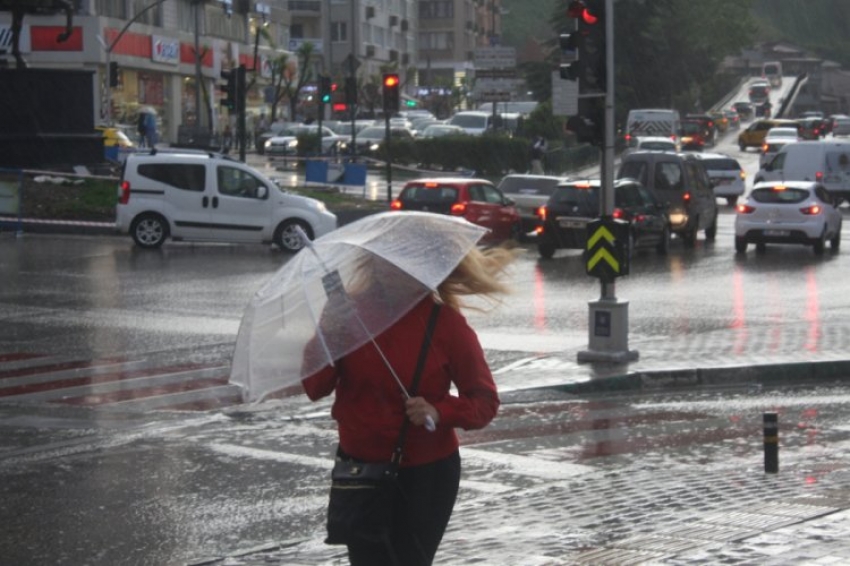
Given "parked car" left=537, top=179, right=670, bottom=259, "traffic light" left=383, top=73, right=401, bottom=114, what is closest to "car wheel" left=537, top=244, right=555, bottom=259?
"parked car" left=537, top=179, right=670, bottom=259

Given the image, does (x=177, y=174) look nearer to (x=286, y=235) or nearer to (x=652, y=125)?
(x=286, y=235)

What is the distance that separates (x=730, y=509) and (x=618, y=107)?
84051mm

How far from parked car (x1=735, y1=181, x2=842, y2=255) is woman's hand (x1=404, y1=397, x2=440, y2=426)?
87.2 feet

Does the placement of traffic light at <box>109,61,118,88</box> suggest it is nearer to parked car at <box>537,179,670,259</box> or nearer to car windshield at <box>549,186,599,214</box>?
parked car at <box>537,179,670,259</box>

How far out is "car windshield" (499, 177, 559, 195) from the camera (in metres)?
35.4

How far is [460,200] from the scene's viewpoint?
31.8 meters

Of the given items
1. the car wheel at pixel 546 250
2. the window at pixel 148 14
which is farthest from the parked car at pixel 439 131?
the car wheel at pixel 546 250

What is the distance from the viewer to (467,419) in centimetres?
519

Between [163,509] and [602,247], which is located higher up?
[602,247]

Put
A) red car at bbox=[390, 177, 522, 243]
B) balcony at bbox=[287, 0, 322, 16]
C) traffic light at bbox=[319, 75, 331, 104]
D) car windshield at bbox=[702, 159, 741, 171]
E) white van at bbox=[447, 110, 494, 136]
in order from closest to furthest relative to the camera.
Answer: red car at bbox=[390, 177, 522, 243] < car windshield at bbox=[702, 159, 741, 171] < traffic light at bbox=[319, 75, 331, 104] < white van at bbox=[447, 110, 494, 136] < balcony at bbox=[287, 0, 322, 16]

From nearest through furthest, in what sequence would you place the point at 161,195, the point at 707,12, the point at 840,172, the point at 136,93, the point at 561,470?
the point at 561,470 → the point at 161,195 → the point at 840,172 → the point at 136,93 → the point at 707,12

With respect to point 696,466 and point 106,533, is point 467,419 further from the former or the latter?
point 696,466

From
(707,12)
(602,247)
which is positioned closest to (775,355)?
(602,247)

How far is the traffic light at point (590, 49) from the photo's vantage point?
15.5m
